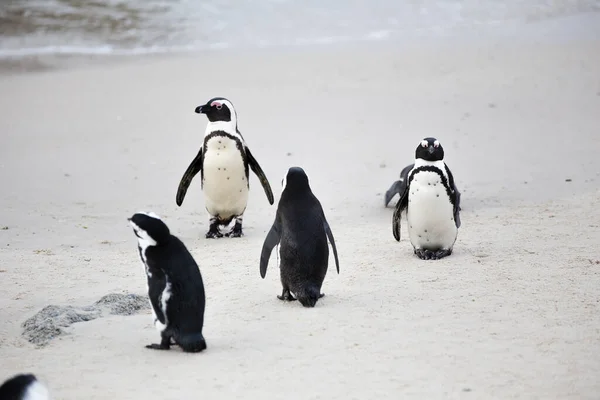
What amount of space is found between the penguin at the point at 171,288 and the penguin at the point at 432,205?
84.4 inches

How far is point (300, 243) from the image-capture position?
5.10 meters

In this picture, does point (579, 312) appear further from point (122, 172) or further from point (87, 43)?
point (87, 43)

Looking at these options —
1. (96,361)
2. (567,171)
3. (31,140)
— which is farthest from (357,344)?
(31,140)

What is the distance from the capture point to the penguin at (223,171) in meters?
7.29

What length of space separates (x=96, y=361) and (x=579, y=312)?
2314 mm

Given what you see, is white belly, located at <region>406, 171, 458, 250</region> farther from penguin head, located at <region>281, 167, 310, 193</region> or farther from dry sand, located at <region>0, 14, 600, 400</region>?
penguin head, located at <region>281, 167, 310, 193</region>

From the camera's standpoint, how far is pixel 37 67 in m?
12.9

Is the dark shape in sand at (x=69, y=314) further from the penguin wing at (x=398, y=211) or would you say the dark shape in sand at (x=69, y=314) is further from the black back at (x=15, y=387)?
the penguin wing at (x=398, y=211)

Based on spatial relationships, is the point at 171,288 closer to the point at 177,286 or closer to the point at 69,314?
the point at 177,286

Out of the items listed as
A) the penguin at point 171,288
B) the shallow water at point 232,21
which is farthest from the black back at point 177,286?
the shallow water at point 232,21

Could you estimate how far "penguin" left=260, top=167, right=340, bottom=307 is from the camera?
5078 mm

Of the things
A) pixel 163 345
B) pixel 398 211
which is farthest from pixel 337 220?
pixel 163 345

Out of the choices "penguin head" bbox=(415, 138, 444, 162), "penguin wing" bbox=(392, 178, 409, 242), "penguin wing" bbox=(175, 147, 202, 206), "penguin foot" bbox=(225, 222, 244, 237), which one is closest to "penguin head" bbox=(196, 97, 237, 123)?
"penguin wing" bbox=(175, 147, 202, 206)

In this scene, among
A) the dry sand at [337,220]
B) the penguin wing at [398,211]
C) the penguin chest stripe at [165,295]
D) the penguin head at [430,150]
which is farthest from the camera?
the penguin wing at [398,211]
